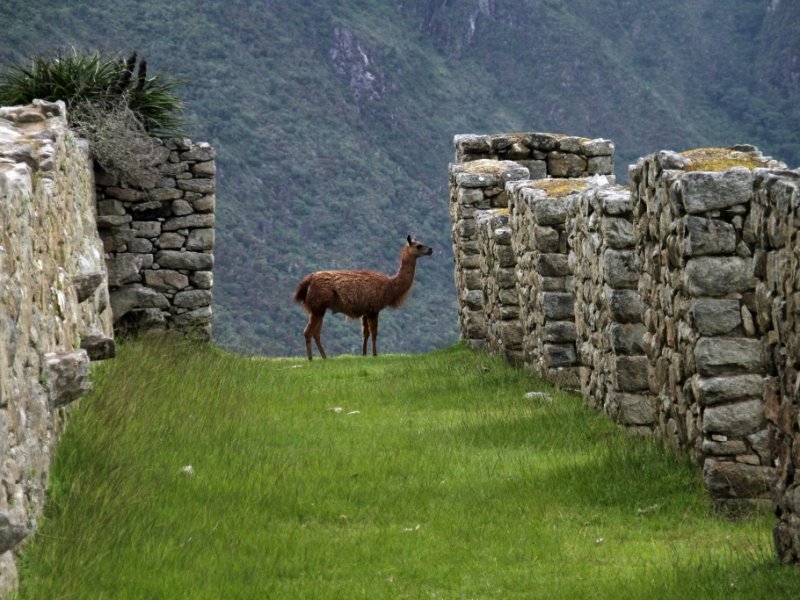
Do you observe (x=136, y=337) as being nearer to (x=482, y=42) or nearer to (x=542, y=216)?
(x=542, y=216)

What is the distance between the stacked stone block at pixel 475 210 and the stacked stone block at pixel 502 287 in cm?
156

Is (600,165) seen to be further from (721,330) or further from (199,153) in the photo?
(721,330)

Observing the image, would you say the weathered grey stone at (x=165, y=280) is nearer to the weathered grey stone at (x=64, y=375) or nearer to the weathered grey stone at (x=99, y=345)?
the weathered grey stone at (x=99, y=345)

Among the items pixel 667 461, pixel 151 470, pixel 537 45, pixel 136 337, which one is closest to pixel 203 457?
pixel 151 470

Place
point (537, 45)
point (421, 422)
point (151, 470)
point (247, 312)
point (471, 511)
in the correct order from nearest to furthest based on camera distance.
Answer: point (471, 511) < point (151, 470) < point (421, 422) < point (247, 312) < point (537, 45)

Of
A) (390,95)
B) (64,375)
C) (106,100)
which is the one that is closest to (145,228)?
(106,100)

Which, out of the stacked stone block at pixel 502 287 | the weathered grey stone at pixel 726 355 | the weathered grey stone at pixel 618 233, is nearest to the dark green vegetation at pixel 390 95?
the stacked stone block at pixel 502 287

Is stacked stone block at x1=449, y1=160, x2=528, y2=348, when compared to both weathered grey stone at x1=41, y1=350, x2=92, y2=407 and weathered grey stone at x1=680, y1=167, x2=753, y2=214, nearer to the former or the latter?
weathered grey stone at x1=680, y1=167, x2=753, y2=214

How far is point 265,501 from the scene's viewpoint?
9086mm

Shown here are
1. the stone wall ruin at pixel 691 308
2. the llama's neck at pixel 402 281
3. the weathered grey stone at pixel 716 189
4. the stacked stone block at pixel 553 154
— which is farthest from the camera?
the stacked stone block at pixel 553 154

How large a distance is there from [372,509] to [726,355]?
2.36 m

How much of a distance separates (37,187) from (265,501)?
2501mm

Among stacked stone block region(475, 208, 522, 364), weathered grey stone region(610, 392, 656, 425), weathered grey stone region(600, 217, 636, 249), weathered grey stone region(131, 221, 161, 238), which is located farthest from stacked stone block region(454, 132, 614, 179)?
weathered grey stone region(610, 392, 656, 425)

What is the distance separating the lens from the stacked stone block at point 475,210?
20.0 m
